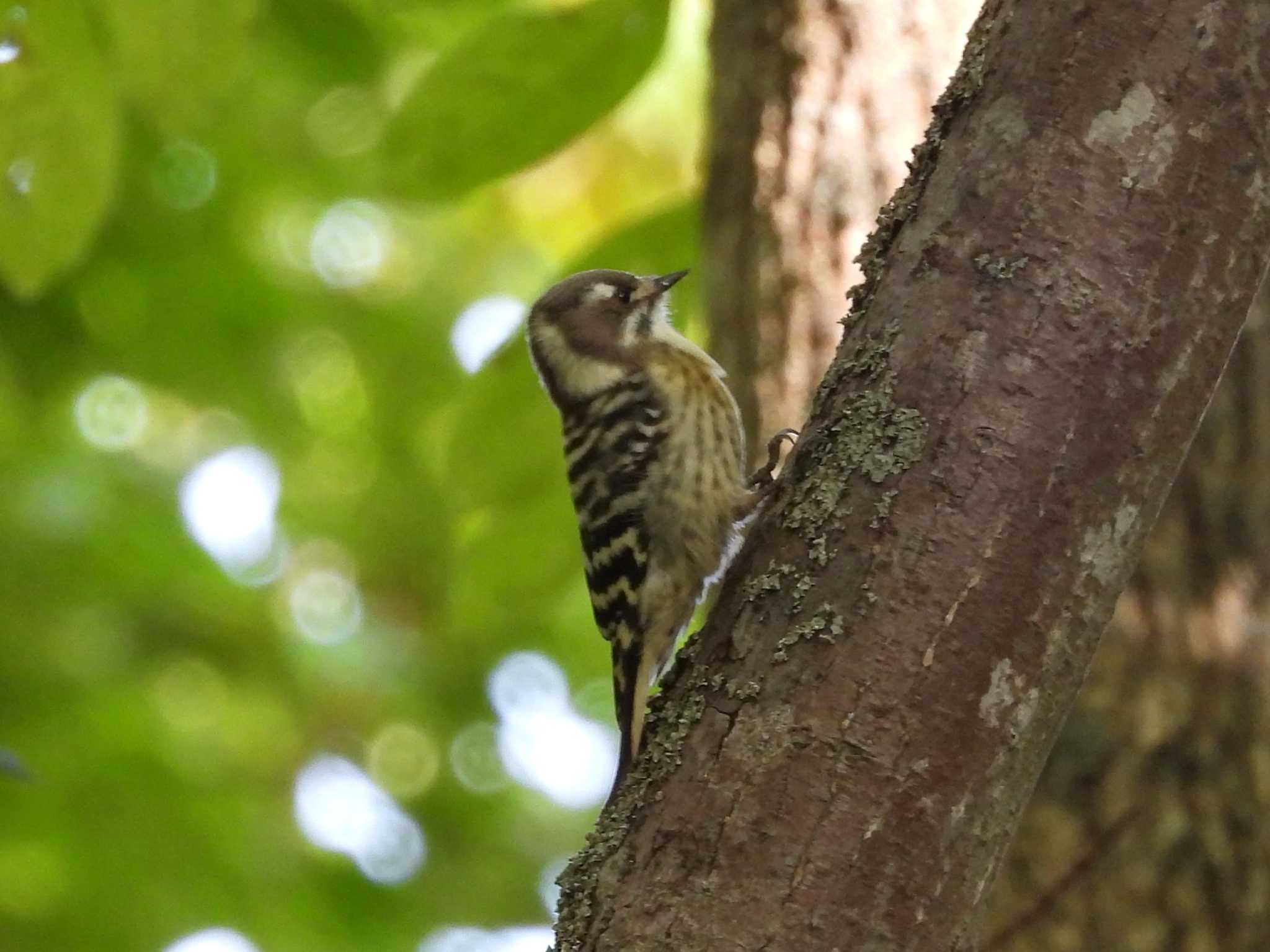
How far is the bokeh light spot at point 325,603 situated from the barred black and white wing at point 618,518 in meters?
2.88

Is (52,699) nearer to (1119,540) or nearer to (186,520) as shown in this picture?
(186,520)

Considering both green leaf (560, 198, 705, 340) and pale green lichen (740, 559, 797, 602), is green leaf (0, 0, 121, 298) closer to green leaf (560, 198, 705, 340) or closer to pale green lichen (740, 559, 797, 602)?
green leaf (560, 198, 705, 340)

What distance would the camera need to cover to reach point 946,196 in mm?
2697

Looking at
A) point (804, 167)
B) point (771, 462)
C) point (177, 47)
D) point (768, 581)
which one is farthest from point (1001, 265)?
point (177, 47)

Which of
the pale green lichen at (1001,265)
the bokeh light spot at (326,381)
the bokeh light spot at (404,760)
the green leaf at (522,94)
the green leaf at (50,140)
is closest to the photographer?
the pale green lichen at (1001,265)

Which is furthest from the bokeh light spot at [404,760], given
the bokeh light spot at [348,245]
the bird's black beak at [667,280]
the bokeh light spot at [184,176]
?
the bird's black beak at [667,280]

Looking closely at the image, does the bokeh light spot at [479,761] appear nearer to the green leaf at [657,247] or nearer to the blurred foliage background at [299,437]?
the blurred foliage background at [299,437]

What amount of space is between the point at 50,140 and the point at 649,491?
74.1 inches

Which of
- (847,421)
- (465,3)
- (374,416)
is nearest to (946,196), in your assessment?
(847,421)

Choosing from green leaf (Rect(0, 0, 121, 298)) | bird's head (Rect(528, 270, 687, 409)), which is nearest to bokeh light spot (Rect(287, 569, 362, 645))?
bird's head (Rect(528, 270, 687, 409))

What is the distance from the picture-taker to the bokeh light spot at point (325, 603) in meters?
7.23

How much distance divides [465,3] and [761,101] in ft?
4.10

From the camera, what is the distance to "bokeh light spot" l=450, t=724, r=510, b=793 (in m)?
7.15

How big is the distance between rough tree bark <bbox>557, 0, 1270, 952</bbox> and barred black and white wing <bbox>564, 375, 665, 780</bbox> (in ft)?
5.75
